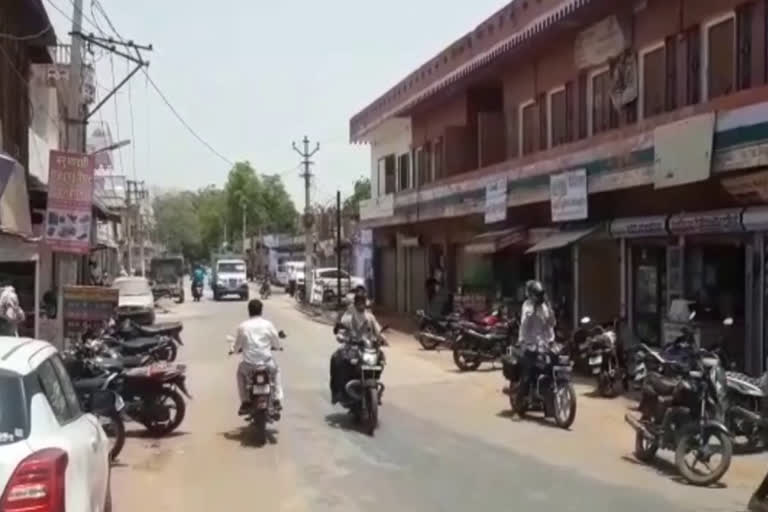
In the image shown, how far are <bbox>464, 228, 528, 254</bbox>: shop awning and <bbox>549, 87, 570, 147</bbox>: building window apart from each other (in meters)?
2.34

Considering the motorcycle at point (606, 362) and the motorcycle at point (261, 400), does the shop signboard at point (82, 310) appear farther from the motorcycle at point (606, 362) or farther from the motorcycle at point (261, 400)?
the motorcycle at point (606, 362)

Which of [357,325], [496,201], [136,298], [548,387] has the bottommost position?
[548,387]

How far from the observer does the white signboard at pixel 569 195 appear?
19855 mm

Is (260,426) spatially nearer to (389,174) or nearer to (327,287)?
(389,174)

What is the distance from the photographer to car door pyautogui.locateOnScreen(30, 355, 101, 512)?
4.90 m

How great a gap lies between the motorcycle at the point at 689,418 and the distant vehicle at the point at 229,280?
5012 centimetres

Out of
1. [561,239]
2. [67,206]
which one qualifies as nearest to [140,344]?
[67,206]

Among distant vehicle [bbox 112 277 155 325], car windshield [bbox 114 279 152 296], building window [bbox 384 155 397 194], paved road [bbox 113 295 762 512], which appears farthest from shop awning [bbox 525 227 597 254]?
building window [bbox 384 155 397 194]

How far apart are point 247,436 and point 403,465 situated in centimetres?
259

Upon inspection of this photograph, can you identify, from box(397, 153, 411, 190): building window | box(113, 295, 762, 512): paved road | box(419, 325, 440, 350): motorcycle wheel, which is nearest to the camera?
box(113, 295, 762, 512): paved road

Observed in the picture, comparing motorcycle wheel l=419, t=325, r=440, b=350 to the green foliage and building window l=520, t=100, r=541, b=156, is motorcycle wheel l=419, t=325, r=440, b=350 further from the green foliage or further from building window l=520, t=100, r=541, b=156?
the green foliage

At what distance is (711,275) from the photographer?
17.1m

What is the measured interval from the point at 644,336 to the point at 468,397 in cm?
462

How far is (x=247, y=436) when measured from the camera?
12.4m
